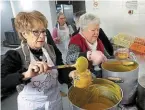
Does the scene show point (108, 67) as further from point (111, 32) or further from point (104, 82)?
point (111, 32)

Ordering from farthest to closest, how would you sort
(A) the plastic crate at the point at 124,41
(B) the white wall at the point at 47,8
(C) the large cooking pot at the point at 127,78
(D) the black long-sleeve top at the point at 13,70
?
(B) the white wall at the point at 47,8 → (A) the plastic crate at the point at 124,41 → (C) the large cooking pot at the point at 127,78 → (D) the black long-sleeve top at the point at 13,70

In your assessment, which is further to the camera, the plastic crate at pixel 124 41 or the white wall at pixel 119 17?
the white wall at pixel 119 17

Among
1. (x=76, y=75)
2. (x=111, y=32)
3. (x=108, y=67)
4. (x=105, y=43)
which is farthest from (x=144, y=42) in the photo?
(x=76, y=75)

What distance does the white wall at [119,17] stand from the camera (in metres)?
1.53

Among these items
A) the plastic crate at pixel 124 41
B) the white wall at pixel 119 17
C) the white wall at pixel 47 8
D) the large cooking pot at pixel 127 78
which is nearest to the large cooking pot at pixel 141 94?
the large cooking pot at pixel 127 78

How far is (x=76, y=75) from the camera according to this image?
65 centimetres

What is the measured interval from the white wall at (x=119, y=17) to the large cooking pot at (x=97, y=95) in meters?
0.97

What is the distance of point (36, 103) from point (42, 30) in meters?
0.32

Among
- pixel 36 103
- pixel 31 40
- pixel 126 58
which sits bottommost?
pixel 36 103

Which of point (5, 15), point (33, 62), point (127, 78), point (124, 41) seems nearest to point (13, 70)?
point (33, 62)

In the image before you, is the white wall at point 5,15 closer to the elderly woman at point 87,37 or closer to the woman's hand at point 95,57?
the elderly woman at point 87,37

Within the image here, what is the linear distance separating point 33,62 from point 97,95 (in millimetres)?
317

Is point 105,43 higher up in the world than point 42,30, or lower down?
lower down

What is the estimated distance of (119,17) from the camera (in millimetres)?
1664
